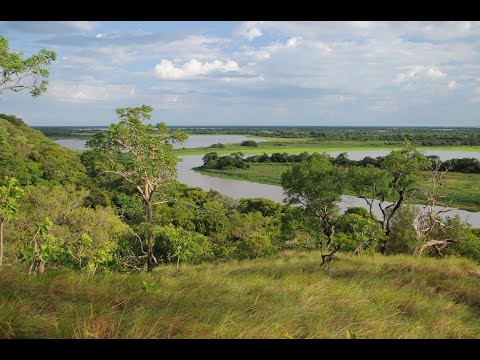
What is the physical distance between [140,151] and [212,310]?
10459mm

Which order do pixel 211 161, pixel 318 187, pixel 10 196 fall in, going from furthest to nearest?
pixel 211 161 < pixel 318 187 < pixel 10 196

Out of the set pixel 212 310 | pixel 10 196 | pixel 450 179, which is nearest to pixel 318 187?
pixel 212 310

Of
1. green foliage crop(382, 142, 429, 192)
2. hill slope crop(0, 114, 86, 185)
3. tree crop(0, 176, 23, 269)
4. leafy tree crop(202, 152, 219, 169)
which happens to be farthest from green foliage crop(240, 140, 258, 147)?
tree crop(0, 176, 23, 269)

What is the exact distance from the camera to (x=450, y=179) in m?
41.1

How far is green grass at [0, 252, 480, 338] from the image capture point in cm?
268

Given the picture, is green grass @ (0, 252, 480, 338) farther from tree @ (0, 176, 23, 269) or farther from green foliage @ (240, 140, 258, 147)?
green foliage @ (240, 140, 258, 147)

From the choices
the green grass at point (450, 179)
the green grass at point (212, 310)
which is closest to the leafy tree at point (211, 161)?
the green grass at point (450, 179)

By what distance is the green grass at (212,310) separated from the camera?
2676 mm

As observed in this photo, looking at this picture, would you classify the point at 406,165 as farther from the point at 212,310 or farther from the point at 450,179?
the point at 450,179

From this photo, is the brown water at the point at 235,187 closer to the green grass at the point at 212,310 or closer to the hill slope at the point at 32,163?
the hill slope at the point at 32,163
